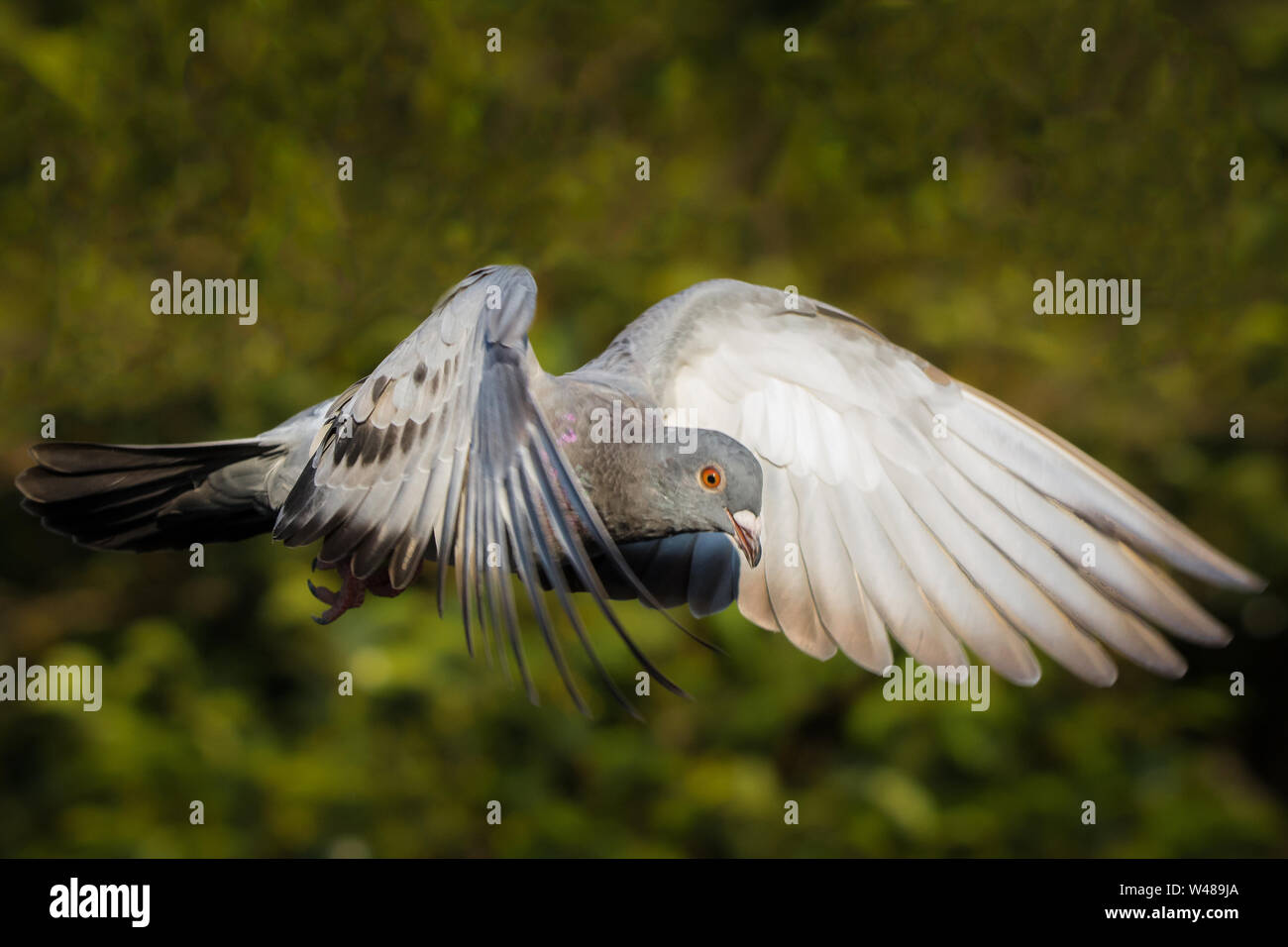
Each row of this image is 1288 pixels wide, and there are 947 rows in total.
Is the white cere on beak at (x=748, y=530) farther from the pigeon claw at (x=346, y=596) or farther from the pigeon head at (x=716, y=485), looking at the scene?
the pigeon claw at (x=346, y=596)

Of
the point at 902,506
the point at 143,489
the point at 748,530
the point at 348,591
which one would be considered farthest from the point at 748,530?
the point at 143,489

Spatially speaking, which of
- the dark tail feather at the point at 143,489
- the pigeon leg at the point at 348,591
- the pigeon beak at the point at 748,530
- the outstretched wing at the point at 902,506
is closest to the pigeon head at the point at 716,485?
the pigeon beak at the point at 748,530

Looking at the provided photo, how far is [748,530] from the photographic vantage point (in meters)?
2.92

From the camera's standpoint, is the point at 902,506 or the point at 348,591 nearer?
the point at 348,591

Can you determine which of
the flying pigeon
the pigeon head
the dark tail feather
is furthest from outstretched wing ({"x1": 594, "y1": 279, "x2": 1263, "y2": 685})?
the dark tail feather

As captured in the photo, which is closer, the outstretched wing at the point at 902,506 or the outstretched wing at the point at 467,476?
the outstretched wing at the point at 467,476

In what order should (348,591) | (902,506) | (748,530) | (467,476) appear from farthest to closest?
(902,506)
(348,591)
(748,530)
(467,476)

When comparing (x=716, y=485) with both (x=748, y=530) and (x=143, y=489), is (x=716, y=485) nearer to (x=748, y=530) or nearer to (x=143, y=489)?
(x=748, y=530)

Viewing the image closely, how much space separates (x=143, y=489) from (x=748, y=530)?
1.65m

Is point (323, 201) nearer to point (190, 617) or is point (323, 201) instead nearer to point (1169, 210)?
point (190, 617)

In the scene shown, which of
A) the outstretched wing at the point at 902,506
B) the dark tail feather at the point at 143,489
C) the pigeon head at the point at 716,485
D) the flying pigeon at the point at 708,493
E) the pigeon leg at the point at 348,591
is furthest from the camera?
the dark tail feather at the point at 143,489

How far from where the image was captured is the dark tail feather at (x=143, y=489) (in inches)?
131

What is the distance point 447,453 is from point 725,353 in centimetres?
116

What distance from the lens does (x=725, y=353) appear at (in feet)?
11.6
